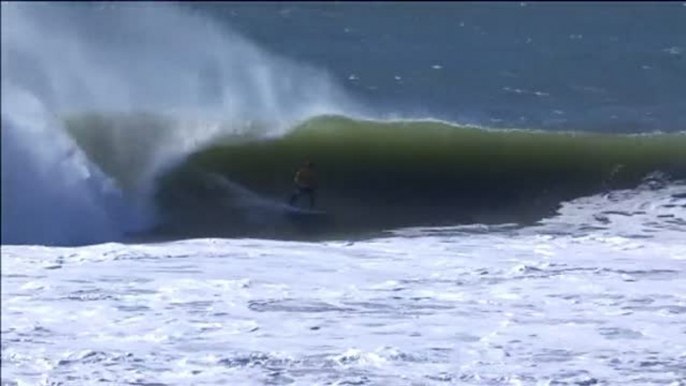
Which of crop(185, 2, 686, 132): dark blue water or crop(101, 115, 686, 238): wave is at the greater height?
crop(185, 2, 686, 132): dark blue water

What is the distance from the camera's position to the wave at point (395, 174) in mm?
9672

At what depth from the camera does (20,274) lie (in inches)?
306

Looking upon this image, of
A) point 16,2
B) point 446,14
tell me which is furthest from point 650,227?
point 446,14

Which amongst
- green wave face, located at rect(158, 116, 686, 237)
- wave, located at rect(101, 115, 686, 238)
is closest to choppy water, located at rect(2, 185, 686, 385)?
wave, located at rect(101, 115, 686, 238)

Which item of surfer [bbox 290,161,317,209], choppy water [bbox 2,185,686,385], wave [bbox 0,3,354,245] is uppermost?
wave [bbox 0,3,354,245]

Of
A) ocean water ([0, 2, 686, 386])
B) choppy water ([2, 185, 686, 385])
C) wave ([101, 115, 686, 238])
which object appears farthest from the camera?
wave ([101, 115, 686, 238])

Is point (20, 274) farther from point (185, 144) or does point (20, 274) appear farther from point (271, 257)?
point (185, 144)

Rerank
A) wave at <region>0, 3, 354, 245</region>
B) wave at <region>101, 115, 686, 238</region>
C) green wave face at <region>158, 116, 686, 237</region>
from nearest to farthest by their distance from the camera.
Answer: wave at <region>0, 3, 354, 245</region> → wave at <region>101, 115, 686, 238</region> → green wave face at <region>158, 116, 686, 237</region>

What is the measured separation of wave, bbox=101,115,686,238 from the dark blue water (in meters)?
0.36

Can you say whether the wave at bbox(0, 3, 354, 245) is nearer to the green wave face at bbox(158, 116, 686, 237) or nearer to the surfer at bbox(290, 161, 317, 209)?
the green wave face at bbox(158, 116, 686, 237)

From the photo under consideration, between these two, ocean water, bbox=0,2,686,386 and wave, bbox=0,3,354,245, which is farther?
wave, bbox=0,3,354,245

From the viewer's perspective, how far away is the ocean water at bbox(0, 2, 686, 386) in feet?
21.0

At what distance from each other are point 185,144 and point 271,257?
10.2ft

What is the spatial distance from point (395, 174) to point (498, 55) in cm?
633
